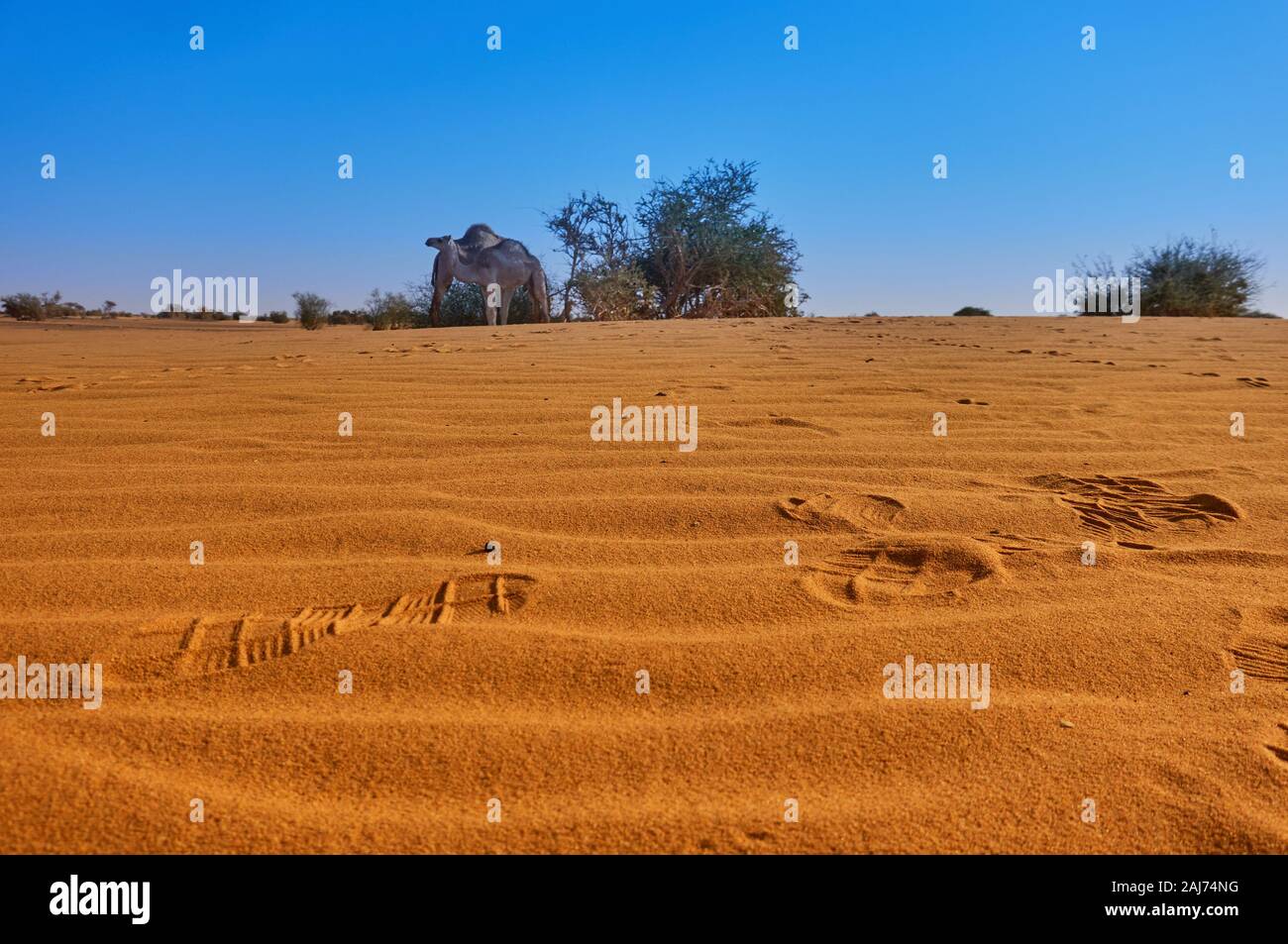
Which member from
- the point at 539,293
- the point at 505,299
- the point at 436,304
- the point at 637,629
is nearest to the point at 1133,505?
the point at 637,629

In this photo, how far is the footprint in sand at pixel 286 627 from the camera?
159 centimetres

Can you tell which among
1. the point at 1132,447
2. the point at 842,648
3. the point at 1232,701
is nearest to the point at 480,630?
the point at 842,648

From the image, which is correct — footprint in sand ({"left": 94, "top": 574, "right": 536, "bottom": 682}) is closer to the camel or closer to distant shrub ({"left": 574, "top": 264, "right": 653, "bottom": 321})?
the camel

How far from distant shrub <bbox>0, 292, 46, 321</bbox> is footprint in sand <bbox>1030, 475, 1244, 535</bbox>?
17210mm

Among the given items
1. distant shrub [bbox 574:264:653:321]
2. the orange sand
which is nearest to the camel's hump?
distant shrub [bbox 574:264:653:321]

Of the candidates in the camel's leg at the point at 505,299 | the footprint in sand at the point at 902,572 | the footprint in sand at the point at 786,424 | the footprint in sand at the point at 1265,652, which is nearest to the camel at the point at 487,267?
the camel's leg at the point at 505,299

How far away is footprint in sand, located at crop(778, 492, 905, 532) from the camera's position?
2.36m

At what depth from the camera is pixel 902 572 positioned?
2076mm

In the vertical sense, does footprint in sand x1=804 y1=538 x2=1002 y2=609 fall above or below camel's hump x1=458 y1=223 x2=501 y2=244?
below

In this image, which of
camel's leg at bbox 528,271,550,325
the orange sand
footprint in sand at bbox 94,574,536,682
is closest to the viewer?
the orange sand

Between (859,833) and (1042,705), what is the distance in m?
0.51

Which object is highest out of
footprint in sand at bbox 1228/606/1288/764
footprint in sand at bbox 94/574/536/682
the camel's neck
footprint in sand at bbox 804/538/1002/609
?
the camel's neck

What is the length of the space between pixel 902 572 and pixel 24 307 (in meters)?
17.6

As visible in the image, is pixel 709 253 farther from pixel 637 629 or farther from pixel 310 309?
pixel 637 629
